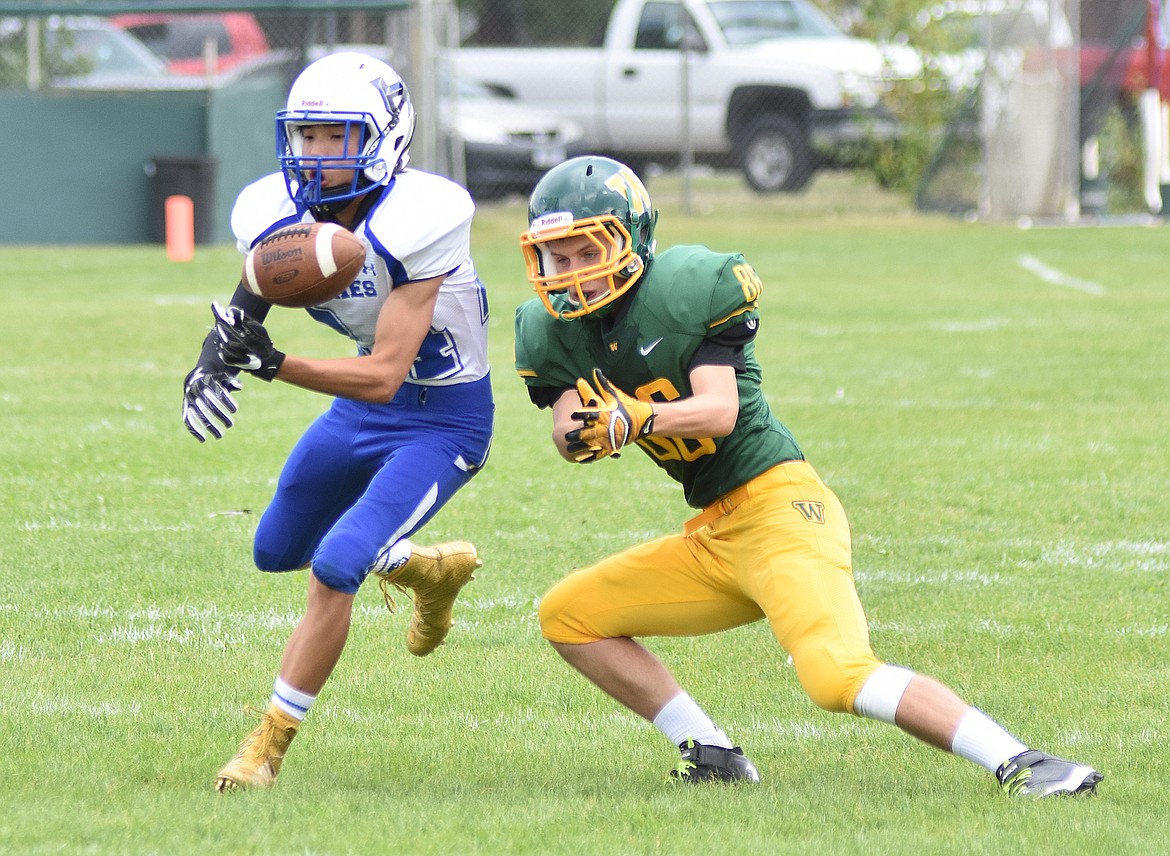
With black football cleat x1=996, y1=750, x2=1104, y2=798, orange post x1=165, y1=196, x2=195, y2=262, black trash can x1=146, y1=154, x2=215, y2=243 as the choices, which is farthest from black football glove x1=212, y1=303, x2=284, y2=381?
black trash can x1=146, y1=154, x2=215, y2=243

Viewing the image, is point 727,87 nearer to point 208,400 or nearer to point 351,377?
point 351,377

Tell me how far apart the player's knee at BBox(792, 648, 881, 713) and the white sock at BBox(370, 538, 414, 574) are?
118cm

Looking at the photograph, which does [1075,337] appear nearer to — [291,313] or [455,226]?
[291,313]

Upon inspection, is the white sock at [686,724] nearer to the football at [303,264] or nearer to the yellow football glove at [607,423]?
the yellow football glove at [607,423]

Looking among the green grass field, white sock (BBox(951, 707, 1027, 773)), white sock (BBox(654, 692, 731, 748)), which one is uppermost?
white sock (BBox(951, 707, 1027, 773))

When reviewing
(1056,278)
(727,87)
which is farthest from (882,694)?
(727,87)

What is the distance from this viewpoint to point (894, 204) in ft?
63.2

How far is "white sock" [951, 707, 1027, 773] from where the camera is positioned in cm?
345

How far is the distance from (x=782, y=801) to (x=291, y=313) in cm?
894

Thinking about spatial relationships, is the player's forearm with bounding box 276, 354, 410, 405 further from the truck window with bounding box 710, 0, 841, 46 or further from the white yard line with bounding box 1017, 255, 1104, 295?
the truck window with bounding box 710, 0, 841, 46

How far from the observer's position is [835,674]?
3.48 metres

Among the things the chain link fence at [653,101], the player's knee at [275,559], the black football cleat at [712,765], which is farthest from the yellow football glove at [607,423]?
the chain link fence at [653,101]

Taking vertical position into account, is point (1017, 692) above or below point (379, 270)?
below

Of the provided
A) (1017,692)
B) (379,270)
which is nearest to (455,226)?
(379,270)
